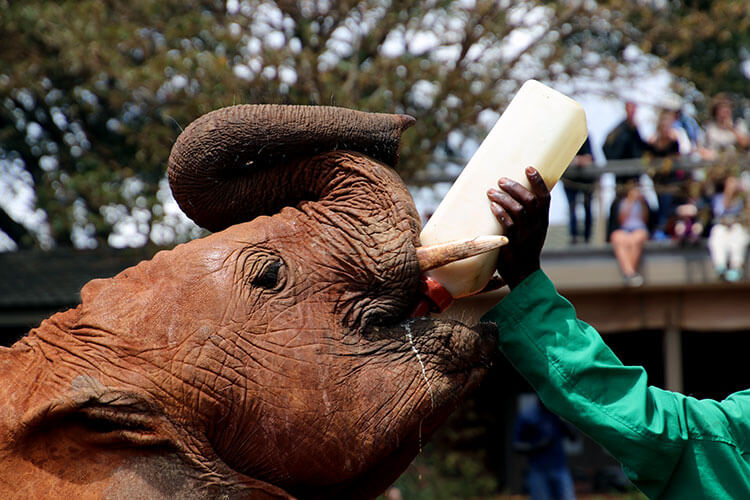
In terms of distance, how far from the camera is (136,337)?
2.21 m

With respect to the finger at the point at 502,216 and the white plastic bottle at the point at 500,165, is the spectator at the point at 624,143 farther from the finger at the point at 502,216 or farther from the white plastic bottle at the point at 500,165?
the finger at the point at 502,216

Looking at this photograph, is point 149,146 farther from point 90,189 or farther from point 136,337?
point 136,337

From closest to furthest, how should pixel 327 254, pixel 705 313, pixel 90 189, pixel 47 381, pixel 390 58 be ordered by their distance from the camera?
pixel 47 381, pixel 327 254, pixel 390 58, pixel 90 189, pixel 705 313

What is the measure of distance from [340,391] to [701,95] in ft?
39.2

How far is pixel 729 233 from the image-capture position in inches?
449

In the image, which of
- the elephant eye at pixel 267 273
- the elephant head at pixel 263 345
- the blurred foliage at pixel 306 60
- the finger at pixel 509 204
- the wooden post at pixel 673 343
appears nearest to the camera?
the elephant head at pixel 263 345

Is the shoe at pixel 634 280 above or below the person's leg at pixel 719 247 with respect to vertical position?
below

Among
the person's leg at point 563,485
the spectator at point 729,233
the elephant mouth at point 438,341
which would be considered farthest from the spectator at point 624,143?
the elephant mouth at point 438,341

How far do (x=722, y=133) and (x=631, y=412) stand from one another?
9930 mm

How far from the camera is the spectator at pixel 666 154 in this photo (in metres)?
11.4

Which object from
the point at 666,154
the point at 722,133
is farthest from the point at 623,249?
the point at 722,133

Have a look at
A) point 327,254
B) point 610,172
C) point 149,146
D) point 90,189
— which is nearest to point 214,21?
point 149,146

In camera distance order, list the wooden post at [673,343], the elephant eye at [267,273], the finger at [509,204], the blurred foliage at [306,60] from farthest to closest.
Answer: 1. the wooden post at [673,343]
2. the blurred foliage at [306,60]
3. the finger at [509,204]
4. the elephant eye at [267,273]

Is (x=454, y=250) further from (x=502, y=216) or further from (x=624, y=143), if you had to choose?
(x=624, y=143)
